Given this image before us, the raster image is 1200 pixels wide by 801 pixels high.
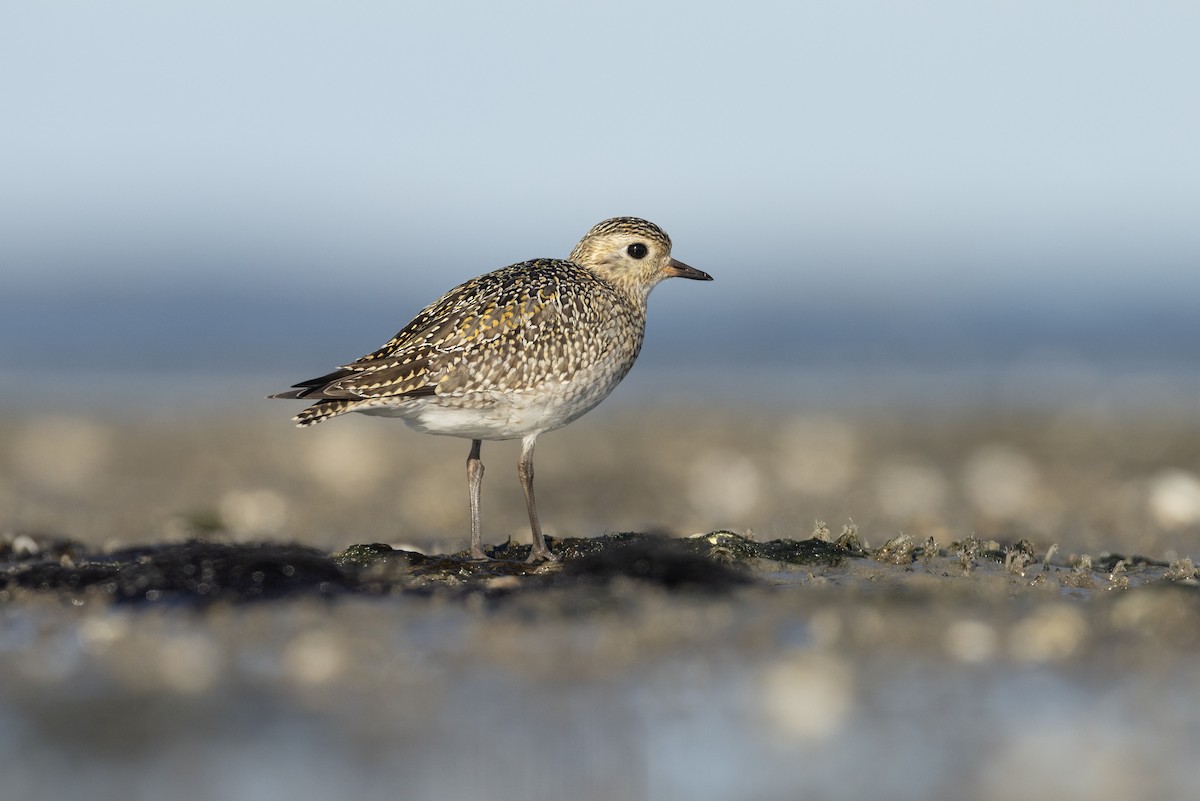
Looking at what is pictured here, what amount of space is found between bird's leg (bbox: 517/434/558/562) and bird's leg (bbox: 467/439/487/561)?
28cm

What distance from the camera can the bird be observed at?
338 inches

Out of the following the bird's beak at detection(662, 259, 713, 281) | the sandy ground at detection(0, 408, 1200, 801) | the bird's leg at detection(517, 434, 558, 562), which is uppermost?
the bird's beak at detection(662, 259, 713, 281)

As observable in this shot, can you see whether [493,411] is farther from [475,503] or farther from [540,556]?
[540,556]

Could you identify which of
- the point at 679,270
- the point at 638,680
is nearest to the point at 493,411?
the point at 679,270

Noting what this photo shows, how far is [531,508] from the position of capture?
28.8 feet

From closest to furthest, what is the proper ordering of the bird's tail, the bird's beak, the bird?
1. the bird's tail
2. the bird
3. the bird's beak

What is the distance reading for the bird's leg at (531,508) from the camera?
866cm

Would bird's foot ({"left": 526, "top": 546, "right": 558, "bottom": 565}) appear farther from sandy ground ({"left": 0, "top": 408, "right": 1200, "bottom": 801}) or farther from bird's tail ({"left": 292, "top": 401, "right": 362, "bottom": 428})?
bird's tail ({"left": 292, "top": 401, "right": 362, "bottom": 428})

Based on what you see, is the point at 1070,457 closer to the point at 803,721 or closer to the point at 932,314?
the point at 803,721

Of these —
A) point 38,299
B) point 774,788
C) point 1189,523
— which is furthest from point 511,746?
point 38,299

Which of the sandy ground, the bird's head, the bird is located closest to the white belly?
the bird

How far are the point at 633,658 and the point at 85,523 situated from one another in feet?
29.0

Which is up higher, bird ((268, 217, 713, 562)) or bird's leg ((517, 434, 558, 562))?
bird ((268, 217, 713, 562))

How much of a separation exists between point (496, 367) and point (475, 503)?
93cm
